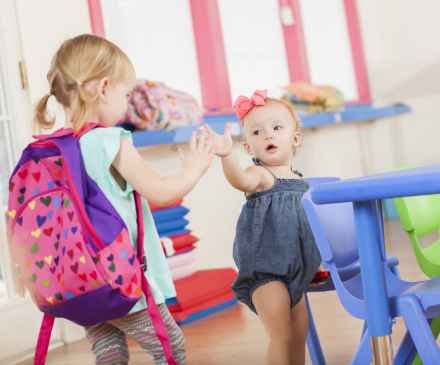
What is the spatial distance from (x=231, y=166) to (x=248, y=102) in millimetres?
269

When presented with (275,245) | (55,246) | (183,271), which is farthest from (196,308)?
Answer: (55,246)

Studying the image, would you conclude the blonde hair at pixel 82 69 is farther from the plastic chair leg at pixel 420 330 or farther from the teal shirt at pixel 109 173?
the plastic chair leg at pixel 420 330

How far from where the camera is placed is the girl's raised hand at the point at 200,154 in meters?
1.11

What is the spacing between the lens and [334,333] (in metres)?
1.84

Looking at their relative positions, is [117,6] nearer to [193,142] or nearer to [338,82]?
[193,142]

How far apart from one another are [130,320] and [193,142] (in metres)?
0.43

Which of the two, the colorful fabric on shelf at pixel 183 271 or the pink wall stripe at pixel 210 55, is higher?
the pink wall stripe at pixel 210 55

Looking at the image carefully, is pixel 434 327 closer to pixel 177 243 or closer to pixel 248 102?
pixel 248 102

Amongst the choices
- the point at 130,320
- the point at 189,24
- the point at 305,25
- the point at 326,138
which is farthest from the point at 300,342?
the point at 305,25

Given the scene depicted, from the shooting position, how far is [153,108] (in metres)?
2.35

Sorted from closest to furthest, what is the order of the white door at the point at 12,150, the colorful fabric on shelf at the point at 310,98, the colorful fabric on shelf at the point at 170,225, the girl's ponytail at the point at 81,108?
the girl's ponytail at the point at 81,108
the white door at the point at 12,150
the colorful fabric on shelf at the point at 170,225
the colorful fabric on shelf at the point at 310,98

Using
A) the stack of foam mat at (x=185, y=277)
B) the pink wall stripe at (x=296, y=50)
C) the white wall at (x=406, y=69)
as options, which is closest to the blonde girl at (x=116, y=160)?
the stack of foam mat at (x=185, y=277)

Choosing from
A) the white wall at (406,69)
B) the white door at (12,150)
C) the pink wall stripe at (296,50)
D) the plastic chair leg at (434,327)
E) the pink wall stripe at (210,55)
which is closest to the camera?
the plastic chair leg at (434,327)

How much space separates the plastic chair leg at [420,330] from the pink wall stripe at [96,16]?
208 centimetres
